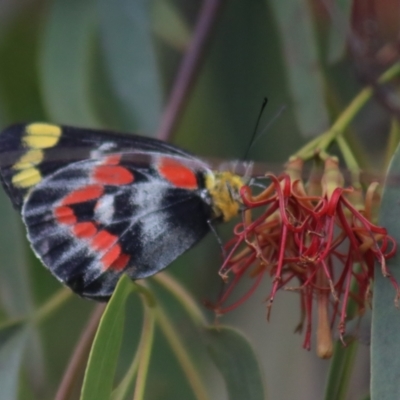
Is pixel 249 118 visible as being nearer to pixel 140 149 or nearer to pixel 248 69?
pixel 248 69

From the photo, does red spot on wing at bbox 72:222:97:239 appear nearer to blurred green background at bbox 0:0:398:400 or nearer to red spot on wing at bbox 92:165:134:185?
red spot on wing at bbox 92:165:134:185

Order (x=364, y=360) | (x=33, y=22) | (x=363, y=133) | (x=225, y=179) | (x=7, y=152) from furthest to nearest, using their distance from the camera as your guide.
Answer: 1. (x=33, y=22)
2. (x=363, y=133)
3. (x=364, y=360)
4. (x=7, y=152)
5. (x=225, y=179)

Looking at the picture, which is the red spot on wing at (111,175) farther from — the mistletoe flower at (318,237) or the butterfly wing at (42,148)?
the mistletoe flower at (318,237)

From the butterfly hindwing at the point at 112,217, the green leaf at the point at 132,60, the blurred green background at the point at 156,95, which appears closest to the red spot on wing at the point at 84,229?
the butterfly hindwing at the point at 112,217

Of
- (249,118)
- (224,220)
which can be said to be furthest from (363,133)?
(224,220)

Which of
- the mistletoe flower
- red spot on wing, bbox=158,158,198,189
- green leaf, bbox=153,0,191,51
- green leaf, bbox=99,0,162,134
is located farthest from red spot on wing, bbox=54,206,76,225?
green leaf, bbox=153,0,191,51

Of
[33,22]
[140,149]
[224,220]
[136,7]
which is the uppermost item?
Answer: [33,22]

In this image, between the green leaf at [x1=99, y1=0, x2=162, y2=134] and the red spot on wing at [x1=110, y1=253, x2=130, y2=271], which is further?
the green leaf at [x1=99, y1=0, x2=162, y2=134]
